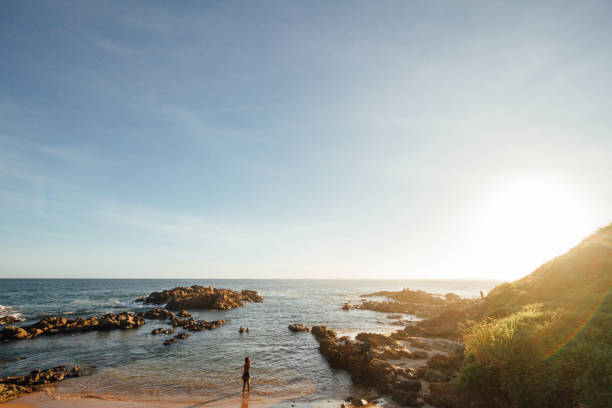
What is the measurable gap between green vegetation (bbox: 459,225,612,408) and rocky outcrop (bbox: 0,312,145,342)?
45.3 meters

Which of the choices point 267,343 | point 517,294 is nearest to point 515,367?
point 517,294

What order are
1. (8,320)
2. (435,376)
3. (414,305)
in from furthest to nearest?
(414,305)
(8,320)
(435,376)

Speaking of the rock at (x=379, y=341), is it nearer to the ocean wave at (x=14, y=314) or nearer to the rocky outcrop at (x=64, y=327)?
the rocky outcrop at (x=64, y=327)

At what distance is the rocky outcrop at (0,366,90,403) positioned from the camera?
17.5m

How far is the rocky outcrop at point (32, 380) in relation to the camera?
17453mm

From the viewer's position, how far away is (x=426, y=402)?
52.4ft

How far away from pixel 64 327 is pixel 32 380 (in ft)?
76.7

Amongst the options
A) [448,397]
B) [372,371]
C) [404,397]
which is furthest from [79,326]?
[448,397]

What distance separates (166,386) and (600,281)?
3083 centimetres

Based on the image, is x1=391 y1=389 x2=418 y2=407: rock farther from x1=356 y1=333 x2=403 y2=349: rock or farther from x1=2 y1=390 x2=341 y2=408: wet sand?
x1=356 y1=333 x2=403 y2=349: rock

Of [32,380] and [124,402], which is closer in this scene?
[124,402]

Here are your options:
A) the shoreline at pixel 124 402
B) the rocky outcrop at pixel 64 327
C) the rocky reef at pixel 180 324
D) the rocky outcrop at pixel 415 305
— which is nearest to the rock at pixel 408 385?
the shoreline at pixel 124 402

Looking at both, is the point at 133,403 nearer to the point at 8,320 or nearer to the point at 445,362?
the point at 445,362

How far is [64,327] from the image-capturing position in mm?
37406
